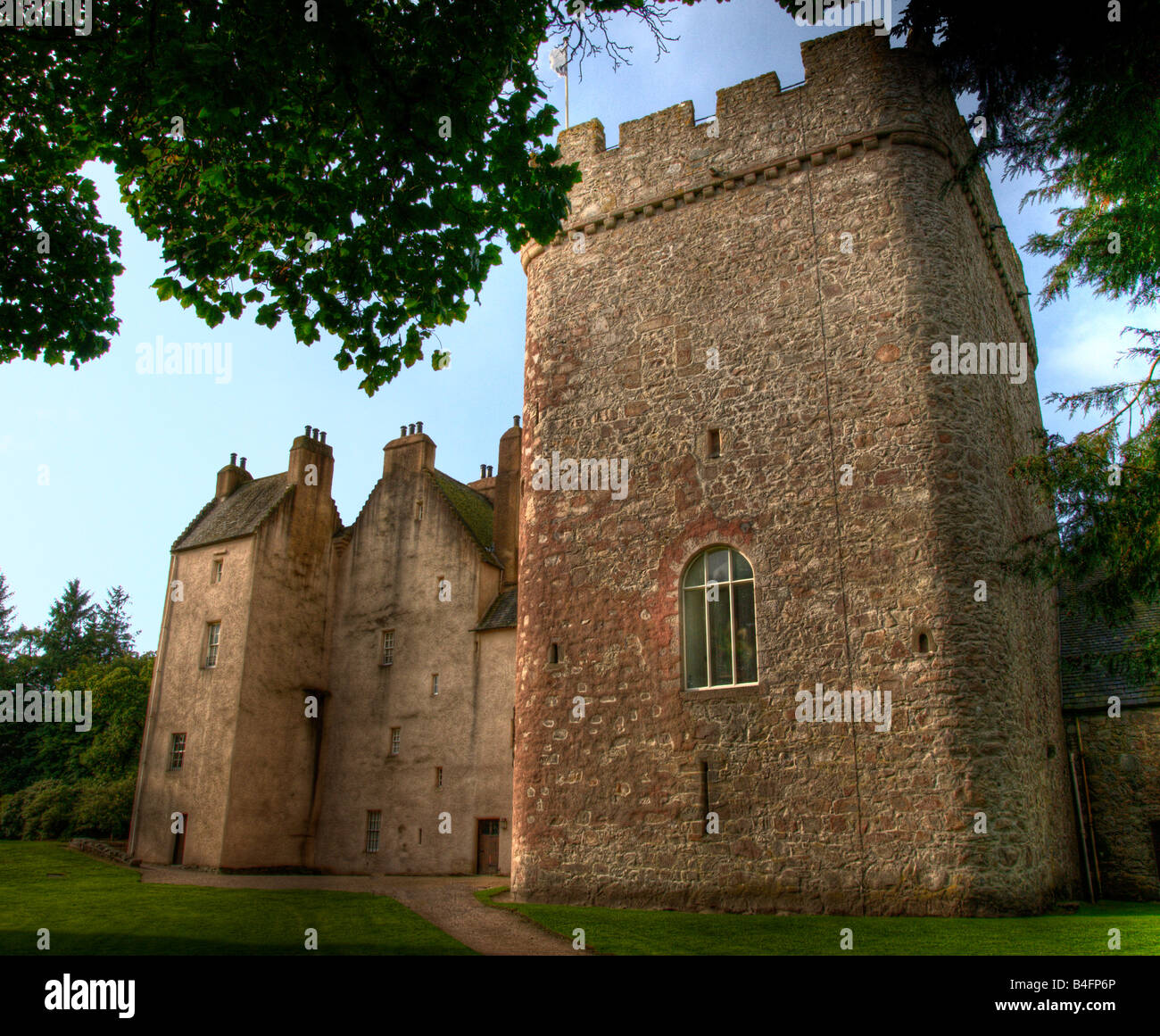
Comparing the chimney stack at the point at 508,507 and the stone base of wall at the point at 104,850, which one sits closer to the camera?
the stone base of wall at the point at 104,850

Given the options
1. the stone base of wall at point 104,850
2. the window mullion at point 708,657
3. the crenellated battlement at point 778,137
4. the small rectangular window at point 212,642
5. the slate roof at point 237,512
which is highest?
the crenellated battlement at point 778,137

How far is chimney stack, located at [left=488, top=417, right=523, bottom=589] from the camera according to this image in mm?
27672

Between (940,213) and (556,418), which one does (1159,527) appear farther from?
(556,418)

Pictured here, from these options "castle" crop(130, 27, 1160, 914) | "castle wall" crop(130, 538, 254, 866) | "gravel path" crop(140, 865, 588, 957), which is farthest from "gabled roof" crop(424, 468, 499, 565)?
"castle" crop(130, 27, 1160, 914)

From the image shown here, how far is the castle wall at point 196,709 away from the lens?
1033 inches

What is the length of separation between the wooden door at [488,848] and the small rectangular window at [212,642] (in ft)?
33.6

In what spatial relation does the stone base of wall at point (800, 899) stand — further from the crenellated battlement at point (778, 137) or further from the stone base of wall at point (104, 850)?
the stone base of wall at point (104, 850)

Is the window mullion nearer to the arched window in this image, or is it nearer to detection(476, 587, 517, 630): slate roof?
the arched window

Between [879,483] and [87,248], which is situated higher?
[87,248]

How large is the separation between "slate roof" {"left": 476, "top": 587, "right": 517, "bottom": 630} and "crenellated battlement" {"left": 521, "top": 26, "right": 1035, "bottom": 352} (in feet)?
34.4

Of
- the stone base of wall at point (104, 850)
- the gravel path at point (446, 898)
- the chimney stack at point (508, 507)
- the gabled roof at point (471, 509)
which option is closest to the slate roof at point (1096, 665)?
the gravel path at point (446, 898)
